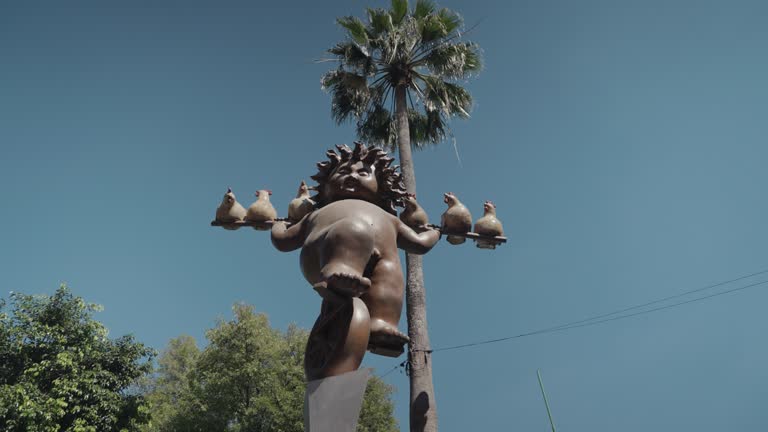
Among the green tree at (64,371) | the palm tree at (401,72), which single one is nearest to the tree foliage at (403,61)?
the palm tree at (401,72)

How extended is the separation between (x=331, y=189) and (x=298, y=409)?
474 inches

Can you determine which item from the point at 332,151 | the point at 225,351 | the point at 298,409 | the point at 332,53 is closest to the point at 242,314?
the point at 225,351

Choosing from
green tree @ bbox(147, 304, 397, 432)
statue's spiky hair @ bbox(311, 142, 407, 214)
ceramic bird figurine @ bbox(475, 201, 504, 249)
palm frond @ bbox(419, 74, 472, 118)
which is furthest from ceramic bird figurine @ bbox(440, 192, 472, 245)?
green tree @ bbox(147, 304, 397, 432)

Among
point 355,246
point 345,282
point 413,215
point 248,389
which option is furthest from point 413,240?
point 248,389

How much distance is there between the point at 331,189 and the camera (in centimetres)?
351

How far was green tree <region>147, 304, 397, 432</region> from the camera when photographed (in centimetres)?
1434

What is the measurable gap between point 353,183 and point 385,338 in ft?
3.58

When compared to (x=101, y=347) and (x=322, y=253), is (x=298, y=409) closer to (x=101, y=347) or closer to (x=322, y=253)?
(x=101, y=347)

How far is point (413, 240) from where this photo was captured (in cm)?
339

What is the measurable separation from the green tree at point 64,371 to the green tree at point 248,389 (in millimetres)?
4587

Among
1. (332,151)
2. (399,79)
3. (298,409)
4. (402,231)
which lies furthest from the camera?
(298,409)

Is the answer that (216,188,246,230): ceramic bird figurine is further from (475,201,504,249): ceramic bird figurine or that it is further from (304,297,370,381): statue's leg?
(475,201,504,249): ceramic bird figurine

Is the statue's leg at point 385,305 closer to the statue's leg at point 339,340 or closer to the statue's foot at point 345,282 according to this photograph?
the statue's leg at point 339,340

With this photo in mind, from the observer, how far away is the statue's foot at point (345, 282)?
2457 mm
